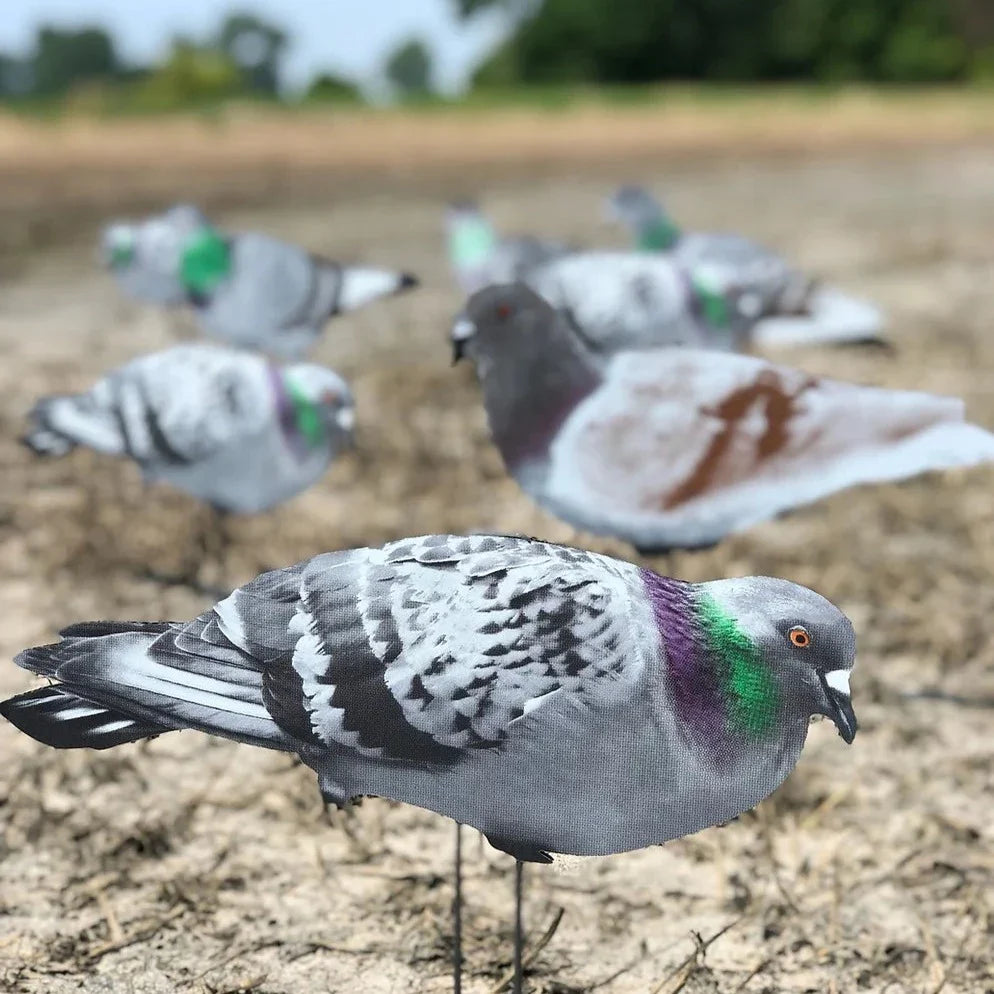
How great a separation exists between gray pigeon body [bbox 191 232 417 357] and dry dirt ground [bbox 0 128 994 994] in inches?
25.9

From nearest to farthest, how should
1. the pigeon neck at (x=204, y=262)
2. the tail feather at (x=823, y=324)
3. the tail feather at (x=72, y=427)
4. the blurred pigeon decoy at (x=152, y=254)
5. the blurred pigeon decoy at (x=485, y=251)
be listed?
the tail feather at (x=72, y=427)
the tail feather at (x=823, y=324)
the pigeon neck at (x=204, y=262)
the blurred pigeon decoy at (x=152, y=254)
the blurred pigeon decoy at (x=485, y=251)

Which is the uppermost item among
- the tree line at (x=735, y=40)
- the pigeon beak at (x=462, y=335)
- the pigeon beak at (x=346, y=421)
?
the pigeon beak at (x=462, y=335)

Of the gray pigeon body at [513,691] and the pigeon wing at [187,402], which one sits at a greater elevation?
the gray pigeon body at [513,691]

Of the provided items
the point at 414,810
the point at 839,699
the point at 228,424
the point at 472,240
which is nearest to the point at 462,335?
the point at 228,424

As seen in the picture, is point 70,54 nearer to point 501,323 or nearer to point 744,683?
point 501,323

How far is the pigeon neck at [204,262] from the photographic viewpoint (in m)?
5.68

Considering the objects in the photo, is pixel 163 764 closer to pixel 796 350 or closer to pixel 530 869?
pixel 530 869

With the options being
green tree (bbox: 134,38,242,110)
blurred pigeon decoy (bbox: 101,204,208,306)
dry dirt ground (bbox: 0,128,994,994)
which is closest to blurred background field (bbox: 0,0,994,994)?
dry dirt ground (bbox: 0,128,994,994)

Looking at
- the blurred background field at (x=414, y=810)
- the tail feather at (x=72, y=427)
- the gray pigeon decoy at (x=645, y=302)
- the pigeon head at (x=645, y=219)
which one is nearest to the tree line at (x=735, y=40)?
the blurred background field at (x=414, y=810)

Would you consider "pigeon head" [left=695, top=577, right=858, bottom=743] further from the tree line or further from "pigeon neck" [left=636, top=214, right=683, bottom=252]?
the tree line

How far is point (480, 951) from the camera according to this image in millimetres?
2525

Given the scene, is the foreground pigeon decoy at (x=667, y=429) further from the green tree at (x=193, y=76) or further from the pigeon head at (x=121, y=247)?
the green tree at (x=193, y=76)

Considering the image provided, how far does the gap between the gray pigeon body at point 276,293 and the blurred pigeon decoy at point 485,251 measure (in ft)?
3.09

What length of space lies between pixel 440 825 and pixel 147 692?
1.33 meters
